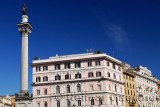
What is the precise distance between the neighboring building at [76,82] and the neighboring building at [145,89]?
19792 mm

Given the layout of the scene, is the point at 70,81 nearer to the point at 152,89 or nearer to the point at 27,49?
the point at 27,49

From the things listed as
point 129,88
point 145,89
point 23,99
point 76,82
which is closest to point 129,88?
point 129,88

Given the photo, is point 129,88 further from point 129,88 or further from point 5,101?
point 5,101

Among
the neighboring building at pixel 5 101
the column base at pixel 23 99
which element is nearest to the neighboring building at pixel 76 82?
the neighboring building at pixel 5 101

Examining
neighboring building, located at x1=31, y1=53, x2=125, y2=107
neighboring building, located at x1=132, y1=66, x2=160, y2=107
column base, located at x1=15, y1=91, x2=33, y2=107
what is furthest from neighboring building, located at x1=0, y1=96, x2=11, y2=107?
column base, located at x1=15, y1=91, x2=33, y2=107

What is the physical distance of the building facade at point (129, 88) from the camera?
269 feet

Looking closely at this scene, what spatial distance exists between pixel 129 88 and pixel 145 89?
1640 centimetres

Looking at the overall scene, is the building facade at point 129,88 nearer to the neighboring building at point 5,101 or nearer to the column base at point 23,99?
the neighboring building at point 5,101

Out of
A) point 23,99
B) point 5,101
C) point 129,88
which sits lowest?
point 5,101

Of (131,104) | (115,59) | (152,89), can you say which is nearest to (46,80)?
(115,59)

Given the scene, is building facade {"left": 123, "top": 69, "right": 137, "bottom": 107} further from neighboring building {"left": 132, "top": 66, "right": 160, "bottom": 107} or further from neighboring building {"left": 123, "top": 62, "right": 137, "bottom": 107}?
neighboring building {"left": 132, "top": 66, "right": 160, "bottom": 107}

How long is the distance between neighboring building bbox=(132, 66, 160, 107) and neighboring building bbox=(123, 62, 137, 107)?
421 cm

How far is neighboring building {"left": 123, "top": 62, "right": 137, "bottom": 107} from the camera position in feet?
269

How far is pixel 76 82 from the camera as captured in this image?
7112 cm
